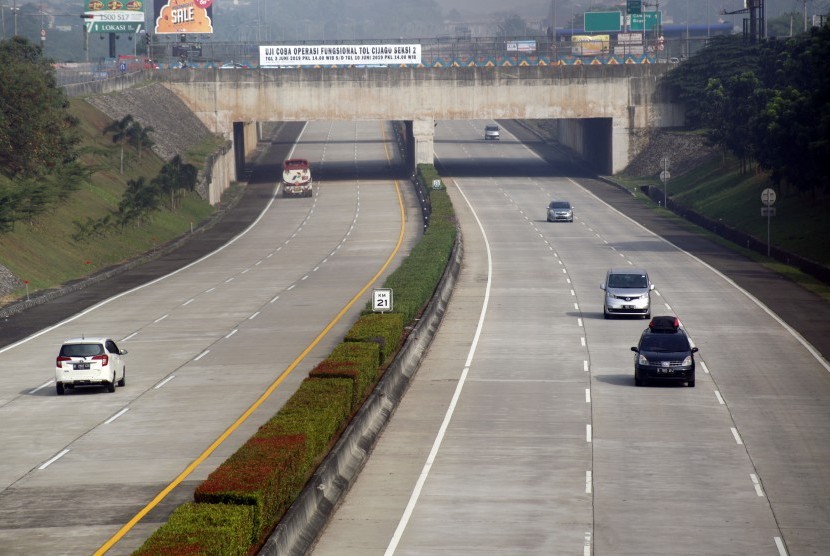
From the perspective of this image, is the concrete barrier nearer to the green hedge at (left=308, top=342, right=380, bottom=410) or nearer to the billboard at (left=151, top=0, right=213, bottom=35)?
the green hedge at (left=308, top=342, right=380, bottom=410)

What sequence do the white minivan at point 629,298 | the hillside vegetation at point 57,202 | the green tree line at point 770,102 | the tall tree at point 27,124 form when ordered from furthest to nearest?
the green tree line at point 770,102, the tall tree at point 27,124, the hillside vegetation at point 57,202, the white minivan at point 629,298

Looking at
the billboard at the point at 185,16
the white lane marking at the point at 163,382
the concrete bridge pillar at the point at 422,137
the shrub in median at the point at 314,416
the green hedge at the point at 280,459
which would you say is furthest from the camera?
the billboard at the point at 185,16

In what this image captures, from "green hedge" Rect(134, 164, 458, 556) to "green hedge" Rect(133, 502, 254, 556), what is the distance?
1 cm

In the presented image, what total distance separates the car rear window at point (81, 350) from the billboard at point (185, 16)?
111054 millimetres

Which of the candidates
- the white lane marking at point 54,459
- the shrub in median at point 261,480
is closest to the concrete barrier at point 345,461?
the shrub in median at point 261,480

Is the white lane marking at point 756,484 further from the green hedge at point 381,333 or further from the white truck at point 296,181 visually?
the white truck at point 296,181

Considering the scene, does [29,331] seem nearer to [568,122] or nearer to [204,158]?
[204,158]

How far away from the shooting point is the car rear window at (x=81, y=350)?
128 ft

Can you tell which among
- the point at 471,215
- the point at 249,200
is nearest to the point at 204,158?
the point at 249,200

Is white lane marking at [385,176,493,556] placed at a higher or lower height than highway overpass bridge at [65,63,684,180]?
lower

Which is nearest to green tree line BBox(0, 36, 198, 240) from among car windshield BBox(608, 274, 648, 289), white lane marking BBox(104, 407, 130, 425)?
car windshield BBox(608, 274, 648, 289)

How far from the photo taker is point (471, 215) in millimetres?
96062

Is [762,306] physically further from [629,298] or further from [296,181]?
[296,181]

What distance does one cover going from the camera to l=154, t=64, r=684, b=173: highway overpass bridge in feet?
404
